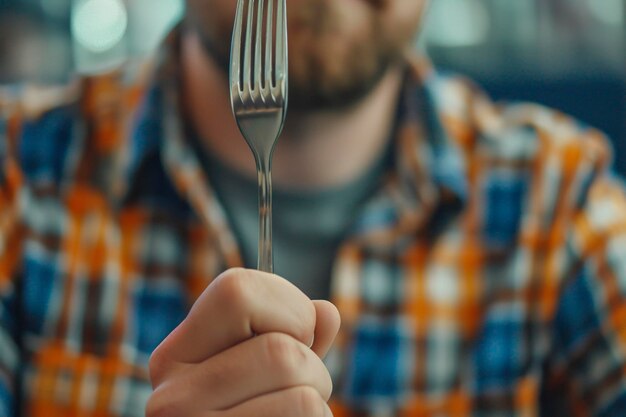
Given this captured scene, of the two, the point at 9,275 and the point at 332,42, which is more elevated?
the point at 332,42

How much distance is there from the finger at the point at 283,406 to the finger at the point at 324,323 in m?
0.02

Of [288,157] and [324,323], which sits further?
[288,157]

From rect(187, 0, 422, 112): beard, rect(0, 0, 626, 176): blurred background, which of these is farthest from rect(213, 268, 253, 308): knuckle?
rect(0, 0, 626, 176): blurred background

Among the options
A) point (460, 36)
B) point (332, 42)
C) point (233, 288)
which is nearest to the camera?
point (233, 288)

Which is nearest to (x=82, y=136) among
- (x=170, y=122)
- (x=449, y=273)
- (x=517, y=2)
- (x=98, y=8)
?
(x=170, y=122)

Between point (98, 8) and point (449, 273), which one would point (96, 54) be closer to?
point (98, 8)

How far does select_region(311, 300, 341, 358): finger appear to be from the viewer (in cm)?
27

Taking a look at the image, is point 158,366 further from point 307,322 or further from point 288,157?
point 288,157

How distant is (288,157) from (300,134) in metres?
0.02

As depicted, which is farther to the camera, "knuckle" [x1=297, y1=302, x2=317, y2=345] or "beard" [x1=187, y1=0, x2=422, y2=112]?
"beard" [x1=187, y1=0, x2=422, y2=112]

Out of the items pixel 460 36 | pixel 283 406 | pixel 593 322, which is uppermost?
pixel 460 36

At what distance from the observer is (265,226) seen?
0.26m

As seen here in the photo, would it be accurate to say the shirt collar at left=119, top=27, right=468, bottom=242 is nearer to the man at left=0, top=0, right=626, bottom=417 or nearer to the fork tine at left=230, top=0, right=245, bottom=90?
the man at left=0, top=0, right=626, bottom=417

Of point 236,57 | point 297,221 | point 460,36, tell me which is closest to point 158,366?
point 236,57
